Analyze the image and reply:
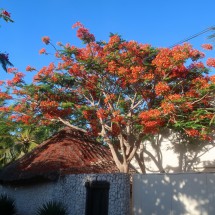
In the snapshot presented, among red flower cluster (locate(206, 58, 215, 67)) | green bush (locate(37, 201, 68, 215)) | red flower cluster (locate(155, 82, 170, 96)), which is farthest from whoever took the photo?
red flower cluster (locate(206, 58, 215, 67))

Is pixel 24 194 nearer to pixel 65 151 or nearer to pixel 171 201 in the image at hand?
pixel 65 151

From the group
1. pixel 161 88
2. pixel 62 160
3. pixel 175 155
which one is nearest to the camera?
pixel 161 88

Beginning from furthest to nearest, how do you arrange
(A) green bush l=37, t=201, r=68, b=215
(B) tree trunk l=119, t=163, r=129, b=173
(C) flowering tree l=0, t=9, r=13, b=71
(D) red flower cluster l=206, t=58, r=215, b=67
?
(B) tree trunk l=119, t=163, r=129, b=173 < (D) red flower cluster l=206, t=58, r=215, b=67 < (A) green bush l=37, t=201, r=68, b=215 < (C) flowering tree l=0, t=9, r=13, b=71

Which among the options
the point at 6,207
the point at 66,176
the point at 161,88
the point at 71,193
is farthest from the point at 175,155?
the point at 6,207

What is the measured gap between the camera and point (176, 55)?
14094 mm

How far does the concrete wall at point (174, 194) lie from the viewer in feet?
31.7

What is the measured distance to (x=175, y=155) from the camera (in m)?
17.8

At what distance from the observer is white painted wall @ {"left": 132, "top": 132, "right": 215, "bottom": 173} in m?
16.5

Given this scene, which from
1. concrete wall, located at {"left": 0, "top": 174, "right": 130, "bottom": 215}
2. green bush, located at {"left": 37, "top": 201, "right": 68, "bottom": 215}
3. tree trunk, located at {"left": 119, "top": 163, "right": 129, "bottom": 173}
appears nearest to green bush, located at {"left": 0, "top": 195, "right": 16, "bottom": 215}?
concrete wall, located at {"left": 0, "top": 174, "right": 130, "bottom": 215}

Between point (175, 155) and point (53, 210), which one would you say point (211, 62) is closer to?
point (175, 155)

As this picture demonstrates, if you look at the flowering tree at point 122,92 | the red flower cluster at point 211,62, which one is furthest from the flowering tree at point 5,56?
the red flower cluster at point 211,62

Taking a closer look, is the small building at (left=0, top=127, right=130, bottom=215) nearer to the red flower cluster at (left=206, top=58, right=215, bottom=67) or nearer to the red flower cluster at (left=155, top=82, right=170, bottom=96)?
the red flower cluster at (left=155, top=82, right=170, bottom=96)

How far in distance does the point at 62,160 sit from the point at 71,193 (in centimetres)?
245

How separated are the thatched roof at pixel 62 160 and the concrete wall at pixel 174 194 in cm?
496
